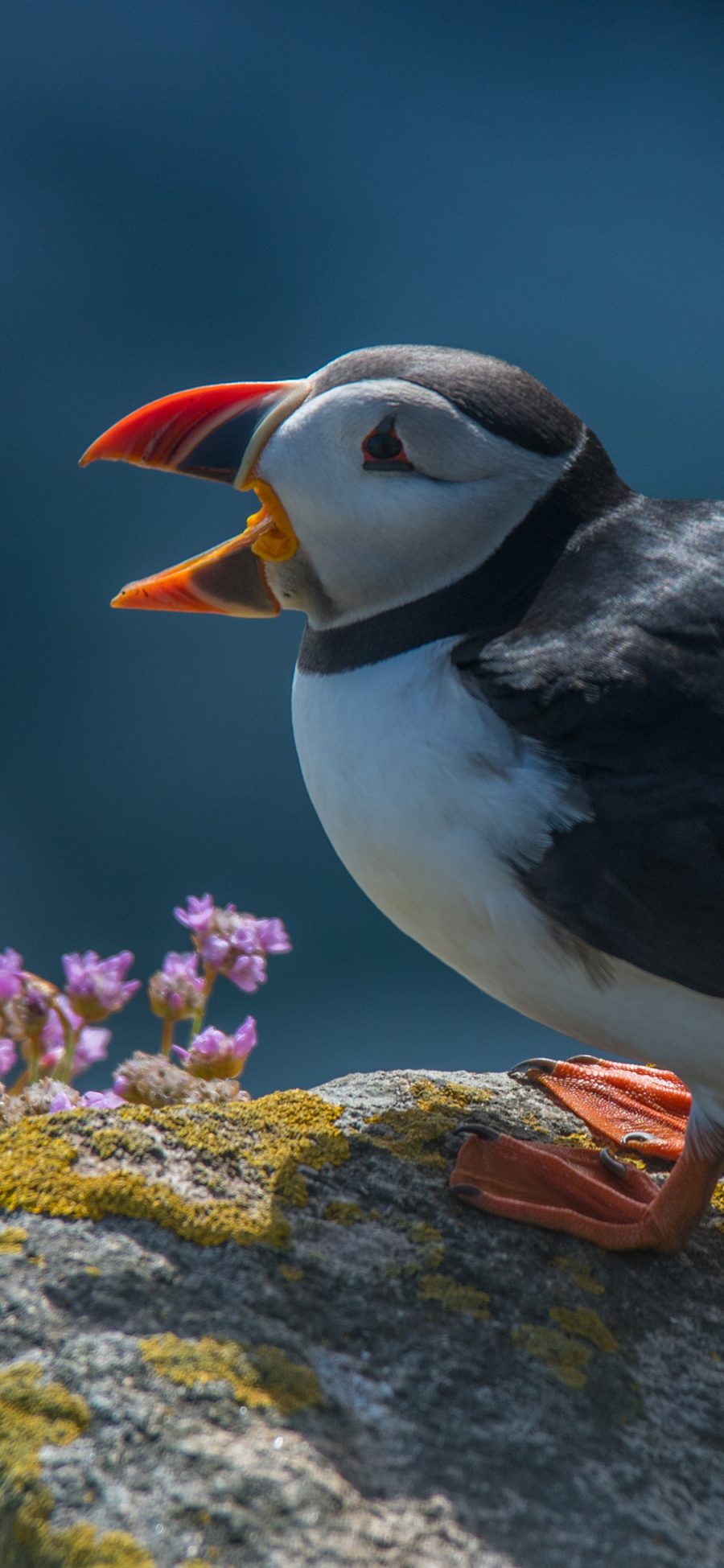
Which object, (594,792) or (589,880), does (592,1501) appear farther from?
(594,792)

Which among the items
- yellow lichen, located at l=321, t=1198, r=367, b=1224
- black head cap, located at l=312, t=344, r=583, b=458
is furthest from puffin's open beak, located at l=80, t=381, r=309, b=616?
yellow lichen, located at l=321, t=1198, r=367, b=1224

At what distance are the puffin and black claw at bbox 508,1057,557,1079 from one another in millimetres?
360

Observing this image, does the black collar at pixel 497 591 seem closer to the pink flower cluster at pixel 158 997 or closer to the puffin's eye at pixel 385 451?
the puffin's eye at pixel 385 451

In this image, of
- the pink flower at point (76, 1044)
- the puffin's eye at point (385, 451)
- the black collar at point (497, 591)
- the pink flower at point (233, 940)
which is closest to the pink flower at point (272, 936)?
the pink flower at point (233, 940)

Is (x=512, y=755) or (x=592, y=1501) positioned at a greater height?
(x=512, y=755)

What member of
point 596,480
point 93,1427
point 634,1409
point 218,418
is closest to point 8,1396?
point 93,1427

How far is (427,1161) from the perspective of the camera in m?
2.29

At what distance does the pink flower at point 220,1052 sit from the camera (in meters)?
2.69

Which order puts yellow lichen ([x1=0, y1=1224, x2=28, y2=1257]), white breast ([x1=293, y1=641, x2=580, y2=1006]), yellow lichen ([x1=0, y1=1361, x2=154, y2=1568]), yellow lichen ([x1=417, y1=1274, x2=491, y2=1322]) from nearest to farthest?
yellow lichen ([x1=0, y1=1361, x2=154, y2=1568])
yellow lichen ([x1=0, y1=1224, x2=28, y2=1257])
yellow lichen ([x1=417, y1=1274, x2=491, y2=1322])
white breast ([x1=293, y1=641, x2=580, y2=1006])

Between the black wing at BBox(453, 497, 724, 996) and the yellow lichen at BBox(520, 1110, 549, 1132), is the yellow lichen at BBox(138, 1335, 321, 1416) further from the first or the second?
the yellow lichen at BBox(520, 1110, 549, 1132)

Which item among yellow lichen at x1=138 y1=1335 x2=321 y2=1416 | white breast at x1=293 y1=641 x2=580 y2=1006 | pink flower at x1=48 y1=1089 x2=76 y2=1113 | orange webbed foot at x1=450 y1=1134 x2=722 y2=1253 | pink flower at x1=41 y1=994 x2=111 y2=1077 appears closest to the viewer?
yellow lichen at x1=138 y1=1335 x2=321 y2=1416

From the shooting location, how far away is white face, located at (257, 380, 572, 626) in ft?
7.29

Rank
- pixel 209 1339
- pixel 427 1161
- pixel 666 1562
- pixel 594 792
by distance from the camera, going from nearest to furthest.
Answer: pixel 666 1562
pixel 209 1339
pixel 594 792
pixel 427 1161

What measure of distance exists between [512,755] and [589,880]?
236mm
